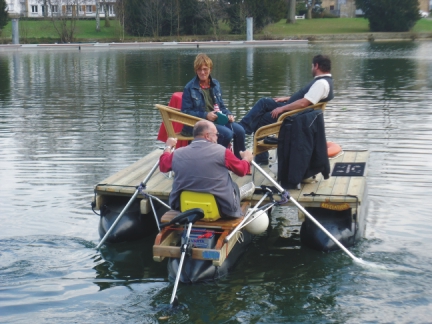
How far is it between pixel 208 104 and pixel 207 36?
182 feet

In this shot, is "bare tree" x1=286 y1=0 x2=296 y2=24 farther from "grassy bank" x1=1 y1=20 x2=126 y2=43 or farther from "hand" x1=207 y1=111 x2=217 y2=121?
"hand" x1=207 y1=111 x2=217 y2=121

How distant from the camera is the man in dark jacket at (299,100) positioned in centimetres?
858

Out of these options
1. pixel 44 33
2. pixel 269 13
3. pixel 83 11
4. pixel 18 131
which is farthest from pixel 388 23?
pixel 18 131

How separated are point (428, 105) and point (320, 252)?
483 inches

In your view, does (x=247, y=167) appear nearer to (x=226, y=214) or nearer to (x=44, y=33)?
(x=226, y=214)

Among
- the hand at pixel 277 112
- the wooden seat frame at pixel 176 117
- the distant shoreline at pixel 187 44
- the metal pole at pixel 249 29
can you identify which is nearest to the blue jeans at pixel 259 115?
the hand at pixel 277 112

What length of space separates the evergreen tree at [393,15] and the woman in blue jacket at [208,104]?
6176 centimetres

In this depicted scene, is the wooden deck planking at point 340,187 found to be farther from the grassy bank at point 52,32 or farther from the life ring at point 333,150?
the grassy bank at point 52,32

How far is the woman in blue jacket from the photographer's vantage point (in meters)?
8.48

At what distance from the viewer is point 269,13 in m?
65.2

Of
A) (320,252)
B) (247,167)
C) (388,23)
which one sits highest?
(388,23)

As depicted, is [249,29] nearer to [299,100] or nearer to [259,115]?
[259,115]

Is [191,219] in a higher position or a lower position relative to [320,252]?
higher

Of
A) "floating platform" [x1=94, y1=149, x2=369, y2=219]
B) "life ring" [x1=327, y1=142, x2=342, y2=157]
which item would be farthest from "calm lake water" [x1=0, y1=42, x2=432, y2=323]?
"life ring" [x1=327, y1=142, x2=342, y2=157]
